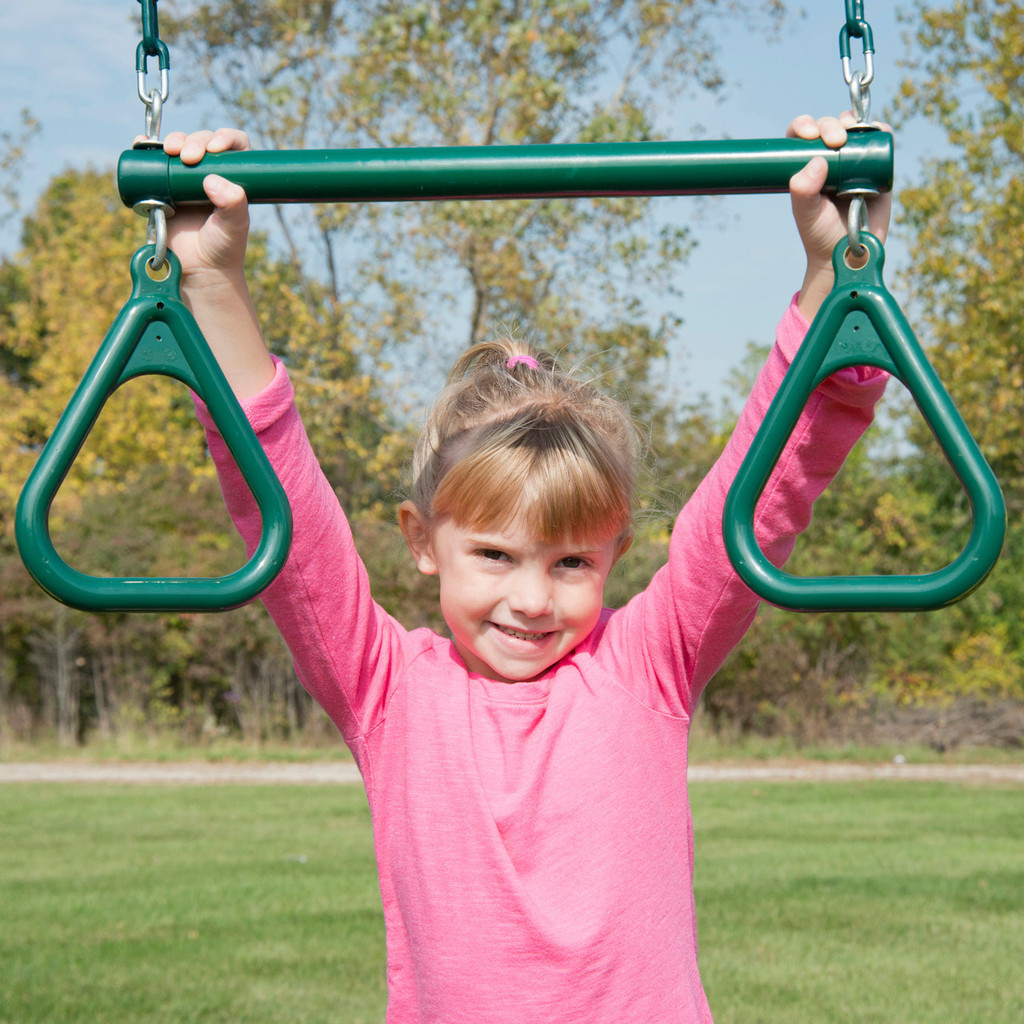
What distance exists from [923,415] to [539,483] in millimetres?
577

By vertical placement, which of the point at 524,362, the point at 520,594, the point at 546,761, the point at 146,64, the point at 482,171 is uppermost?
the point at 146,64

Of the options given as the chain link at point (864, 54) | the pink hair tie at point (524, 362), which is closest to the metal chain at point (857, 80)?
the chain link at point (864, 54)

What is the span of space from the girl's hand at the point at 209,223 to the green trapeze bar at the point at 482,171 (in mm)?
20

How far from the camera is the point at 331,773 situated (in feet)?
36.8

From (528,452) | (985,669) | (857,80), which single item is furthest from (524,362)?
(985,669)

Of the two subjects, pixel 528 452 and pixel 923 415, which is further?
pixel 528 452

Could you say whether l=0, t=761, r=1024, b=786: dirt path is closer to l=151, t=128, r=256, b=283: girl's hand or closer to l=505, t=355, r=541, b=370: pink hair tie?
l=505, t=355, r=541, b=370: pink hair tie

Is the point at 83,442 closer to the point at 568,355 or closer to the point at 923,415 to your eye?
the point at 923,415

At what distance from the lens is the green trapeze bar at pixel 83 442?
136 cm

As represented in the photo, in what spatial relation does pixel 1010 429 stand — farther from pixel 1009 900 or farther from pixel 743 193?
pixel 743 193

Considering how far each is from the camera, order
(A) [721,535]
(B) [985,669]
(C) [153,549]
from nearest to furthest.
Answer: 1. (A) [721,535]
2. (B) [985,669]
3. (C) [153,549]

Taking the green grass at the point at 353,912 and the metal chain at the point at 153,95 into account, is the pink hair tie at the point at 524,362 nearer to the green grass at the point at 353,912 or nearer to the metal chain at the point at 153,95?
the metal chain at the point at 153,95

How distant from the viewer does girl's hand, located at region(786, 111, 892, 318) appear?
4.83 feet

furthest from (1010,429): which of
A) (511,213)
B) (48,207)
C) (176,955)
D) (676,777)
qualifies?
(48,207)
